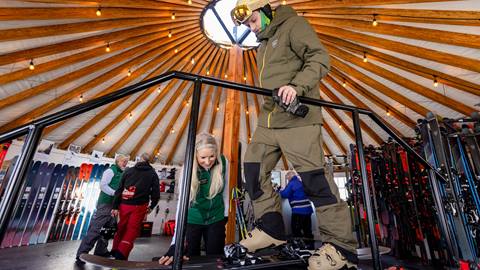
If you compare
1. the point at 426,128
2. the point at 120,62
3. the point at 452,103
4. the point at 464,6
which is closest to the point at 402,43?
the point at 464,6

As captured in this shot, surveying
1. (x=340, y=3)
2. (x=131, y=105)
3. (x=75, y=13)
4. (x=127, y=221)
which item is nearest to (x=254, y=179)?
(x=127, y=221)

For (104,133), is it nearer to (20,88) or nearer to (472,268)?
(20,88)

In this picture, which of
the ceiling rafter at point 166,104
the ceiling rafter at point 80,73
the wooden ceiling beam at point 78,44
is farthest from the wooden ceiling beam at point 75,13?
the ceiling rafter at point 166,104

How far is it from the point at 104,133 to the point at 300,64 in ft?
24.6

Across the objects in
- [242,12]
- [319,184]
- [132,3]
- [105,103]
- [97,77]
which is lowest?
[319,184]

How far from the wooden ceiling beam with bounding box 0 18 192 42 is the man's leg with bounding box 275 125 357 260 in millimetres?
4161

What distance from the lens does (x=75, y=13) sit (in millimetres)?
3723

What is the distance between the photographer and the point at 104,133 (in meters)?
7.41

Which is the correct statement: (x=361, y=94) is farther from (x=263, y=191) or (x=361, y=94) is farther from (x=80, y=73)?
(x=80, y=73)

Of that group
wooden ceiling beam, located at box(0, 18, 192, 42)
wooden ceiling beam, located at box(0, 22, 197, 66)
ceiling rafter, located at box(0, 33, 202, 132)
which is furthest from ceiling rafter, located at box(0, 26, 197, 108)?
wooden ceiling beam, located at box(0, 18, 192, 42)

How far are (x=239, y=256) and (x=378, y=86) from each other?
5.53 m

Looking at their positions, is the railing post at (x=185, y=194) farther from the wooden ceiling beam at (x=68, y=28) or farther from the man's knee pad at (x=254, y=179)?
the wooden ceiling beam at (x=68, y=28)

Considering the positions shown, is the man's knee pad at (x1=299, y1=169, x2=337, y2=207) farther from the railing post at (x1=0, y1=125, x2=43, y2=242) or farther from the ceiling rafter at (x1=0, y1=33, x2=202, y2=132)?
the ceiling rafter at (x1=0, y1=33, x2=202, y2=132)

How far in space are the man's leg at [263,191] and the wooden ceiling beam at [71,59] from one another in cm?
438
